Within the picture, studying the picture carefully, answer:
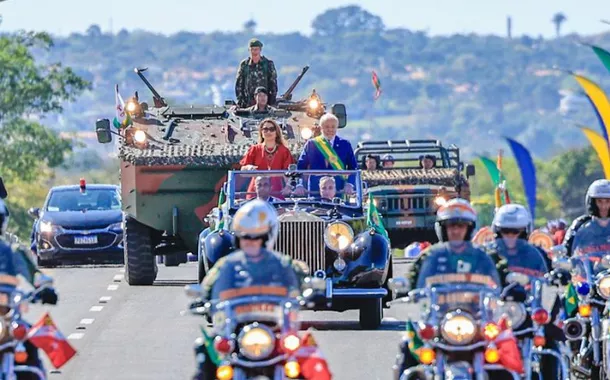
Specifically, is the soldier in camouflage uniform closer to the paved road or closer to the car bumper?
the paved road

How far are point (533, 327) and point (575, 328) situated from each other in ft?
7.80

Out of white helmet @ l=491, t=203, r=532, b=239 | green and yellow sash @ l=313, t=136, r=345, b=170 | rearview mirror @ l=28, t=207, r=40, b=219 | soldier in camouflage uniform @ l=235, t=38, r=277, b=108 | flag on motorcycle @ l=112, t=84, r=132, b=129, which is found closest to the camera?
white helmet @ l=491, t=203, r=532, b=239

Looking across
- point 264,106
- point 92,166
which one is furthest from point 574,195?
point 264,106

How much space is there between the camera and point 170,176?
29453 millimetres

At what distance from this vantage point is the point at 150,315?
24.8 m

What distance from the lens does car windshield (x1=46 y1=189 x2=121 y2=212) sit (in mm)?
35750

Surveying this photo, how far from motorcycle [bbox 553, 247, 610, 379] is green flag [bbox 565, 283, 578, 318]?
0.17 feet

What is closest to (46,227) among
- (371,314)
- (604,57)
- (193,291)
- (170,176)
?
(170,176)

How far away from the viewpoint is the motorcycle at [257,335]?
45.2ft

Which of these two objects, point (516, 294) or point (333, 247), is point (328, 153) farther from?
point (516, 294)

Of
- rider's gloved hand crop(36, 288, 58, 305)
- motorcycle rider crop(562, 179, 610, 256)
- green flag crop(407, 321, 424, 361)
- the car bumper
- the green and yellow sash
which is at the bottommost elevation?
the car bumper

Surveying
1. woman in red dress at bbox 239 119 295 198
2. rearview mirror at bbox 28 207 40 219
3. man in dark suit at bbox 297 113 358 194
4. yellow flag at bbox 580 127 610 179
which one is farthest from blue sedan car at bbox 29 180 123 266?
man in dark suit at bbox 297 113 358 194

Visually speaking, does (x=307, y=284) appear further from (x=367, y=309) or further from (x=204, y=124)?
(x=204, y=124)

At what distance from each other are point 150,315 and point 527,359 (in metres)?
9.88
